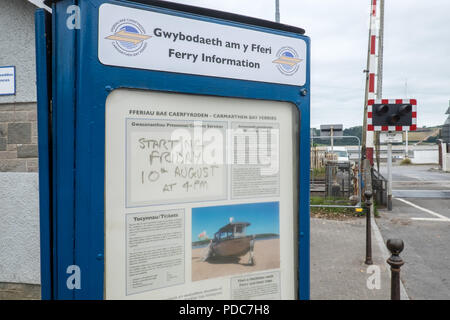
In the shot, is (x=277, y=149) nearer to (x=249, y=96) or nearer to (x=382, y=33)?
(x=249, y=96)

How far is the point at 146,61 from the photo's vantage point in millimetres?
1582

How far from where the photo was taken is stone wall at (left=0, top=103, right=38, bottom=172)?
3428 millimetres

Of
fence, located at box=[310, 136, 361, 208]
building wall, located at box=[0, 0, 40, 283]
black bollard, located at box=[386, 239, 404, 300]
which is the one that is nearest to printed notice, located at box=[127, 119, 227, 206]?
black bollard, located at box=[386, 239, 404, 300]

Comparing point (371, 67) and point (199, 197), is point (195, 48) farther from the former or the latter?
point (371, 67)

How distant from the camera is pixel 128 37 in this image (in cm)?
156

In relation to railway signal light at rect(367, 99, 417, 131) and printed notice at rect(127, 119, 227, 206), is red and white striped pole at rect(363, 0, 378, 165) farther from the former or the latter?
printed notice at rect(127, 119, 227, 206)

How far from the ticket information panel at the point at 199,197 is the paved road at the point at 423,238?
3.24m

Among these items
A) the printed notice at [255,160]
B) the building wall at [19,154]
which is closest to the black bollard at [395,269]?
the printed notice at [255,160]

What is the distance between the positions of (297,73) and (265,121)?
12.4 inches

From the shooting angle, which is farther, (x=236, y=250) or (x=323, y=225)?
(x=323, y=225)

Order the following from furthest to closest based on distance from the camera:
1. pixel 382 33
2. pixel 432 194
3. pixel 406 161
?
pixel 406 161, pixel 432 194, pixel 382 33

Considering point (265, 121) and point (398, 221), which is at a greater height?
point (265, 121)

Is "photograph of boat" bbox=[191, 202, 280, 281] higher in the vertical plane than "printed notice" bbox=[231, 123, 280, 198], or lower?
lower

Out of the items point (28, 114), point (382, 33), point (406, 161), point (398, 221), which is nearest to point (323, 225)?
point (398, 221)
